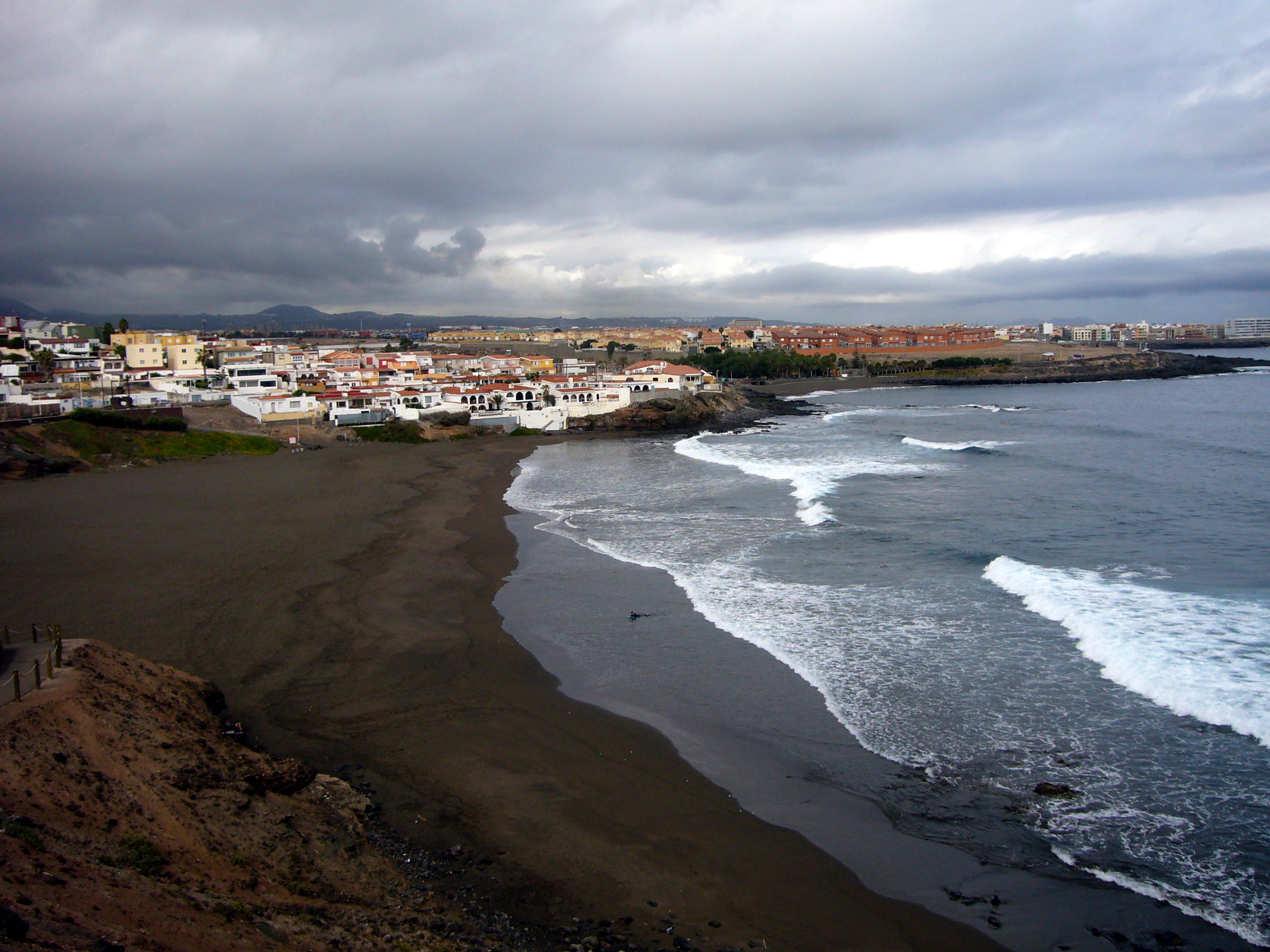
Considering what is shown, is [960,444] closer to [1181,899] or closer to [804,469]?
[804,469]

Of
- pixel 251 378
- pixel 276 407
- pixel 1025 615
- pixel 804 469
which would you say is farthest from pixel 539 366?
pixel 1025 615

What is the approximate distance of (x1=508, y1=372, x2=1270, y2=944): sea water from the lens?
335 inches

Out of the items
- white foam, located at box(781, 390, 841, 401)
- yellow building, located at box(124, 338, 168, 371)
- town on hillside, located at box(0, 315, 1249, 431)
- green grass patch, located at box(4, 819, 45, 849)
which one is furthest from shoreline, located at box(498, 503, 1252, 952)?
white foam, located at box(781, 390, 841, 401)

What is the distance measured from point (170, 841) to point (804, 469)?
28.6 m

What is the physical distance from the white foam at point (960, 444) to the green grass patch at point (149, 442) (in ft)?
102

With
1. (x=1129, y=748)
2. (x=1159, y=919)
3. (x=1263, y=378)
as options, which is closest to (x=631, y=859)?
(x=1159, y=919)

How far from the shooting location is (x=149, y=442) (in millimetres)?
33906

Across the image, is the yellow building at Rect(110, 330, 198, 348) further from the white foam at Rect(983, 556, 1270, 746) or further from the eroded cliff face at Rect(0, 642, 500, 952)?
the white foam at Rect(983, 556, 1270, 746)

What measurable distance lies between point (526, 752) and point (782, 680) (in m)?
4.22

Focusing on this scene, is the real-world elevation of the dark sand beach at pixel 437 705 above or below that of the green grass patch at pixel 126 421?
below

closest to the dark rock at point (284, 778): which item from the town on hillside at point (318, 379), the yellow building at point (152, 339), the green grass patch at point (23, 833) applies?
the green grass patch at point (23, 833)

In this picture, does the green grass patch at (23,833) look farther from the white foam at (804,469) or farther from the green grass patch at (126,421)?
the green grass patch at (126,421)

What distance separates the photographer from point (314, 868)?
668cm

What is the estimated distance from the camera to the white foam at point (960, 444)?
38.2 m
